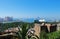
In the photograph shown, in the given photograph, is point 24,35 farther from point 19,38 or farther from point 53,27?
point 53,27

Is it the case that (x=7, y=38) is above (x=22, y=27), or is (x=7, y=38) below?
below

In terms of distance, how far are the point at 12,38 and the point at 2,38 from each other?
58 centimetres

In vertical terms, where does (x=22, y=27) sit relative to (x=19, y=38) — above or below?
above

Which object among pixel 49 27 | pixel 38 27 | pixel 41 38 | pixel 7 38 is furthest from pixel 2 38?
pixel 49 27

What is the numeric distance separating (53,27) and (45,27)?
1.15 m

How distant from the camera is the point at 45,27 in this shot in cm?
1620

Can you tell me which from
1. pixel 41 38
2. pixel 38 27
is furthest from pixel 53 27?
pixel 41 38

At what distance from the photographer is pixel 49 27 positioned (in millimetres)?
16484

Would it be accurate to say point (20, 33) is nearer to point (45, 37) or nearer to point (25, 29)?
point (25, 29)

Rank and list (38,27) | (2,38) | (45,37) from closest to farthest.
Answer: (2,38) → (45,37) → (38,27)

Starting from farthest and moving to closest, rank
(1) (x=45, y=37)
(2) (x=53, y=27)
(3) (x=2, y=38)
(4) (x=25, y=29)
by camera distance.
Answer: (2) (x=53, y=27)
(1) (x=45, y=37)
(4) (x=25, y=29)
(3) (x=2, y=38)

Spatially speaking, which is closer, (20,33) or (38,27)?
(20,33)

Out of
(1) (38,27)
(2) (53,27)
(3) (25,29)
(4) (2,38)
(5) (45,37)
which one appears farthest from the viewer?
(2) (53,27)

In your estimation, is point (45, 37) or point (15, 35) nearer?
point (15, 35)
